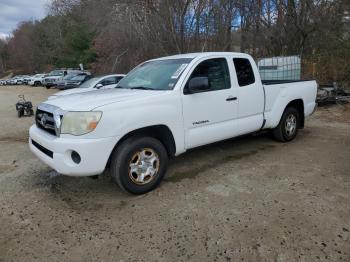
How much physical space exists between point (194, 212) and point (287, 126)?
346 centimetres

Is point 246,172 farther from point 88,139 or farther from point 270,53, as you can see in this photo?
point 270,53

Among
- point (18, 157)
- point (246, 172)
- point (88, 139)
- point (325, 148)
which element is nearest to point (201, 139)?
point (246, 172)

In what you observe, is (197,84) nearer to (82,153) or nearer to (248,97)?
(248,97)

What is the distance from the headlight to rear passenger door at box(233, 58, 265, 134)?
7.80 ft

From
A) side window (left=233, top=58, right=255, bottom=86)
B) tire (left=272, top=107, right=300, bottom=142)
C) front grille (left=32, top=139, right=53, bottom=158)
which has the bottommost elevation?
tire (left=272, top=107, right=300, bottom=142)

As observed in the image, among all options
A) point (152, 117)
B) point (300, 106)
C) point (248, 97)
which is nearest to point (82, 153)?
point (152, 117)

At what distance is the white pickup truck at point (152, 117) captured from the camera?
3.54m

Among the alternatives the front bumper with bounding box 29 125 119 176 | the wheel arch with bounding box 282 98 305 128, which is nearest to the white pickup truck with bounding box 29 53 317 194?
the front bumper with bounding box 29 125 119 176

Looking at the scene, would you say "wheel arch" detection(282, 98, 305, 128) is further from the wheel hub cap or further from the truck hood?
the wheel hub cap

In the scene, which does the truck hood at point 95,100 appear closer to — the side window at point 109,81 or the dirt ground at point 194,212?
the dirt ground at point 194,212

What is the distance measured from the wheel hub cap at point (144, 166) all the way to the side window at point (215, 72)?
1308 mm

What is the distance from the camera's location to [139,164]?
12.8 ft

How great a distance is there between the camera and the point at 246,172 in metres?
4.65

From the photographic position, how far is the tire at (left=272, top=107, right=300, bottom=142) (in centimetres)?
603
